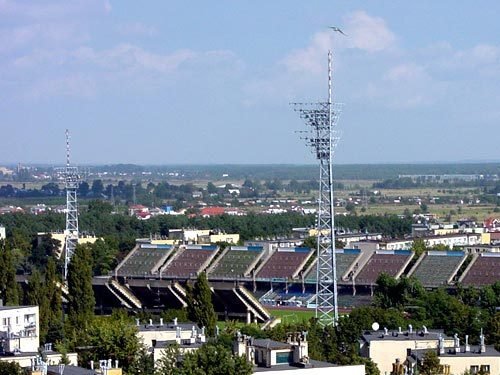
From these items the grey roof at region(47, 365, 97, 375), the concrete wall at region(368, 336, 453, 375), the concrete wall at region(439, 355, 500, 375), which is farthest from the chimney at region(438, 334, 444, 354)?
the grey roof at region(47, 365, 97, 375)

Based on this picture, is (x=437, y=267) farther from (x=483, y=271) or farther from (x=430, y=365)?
(x=430, y=365)

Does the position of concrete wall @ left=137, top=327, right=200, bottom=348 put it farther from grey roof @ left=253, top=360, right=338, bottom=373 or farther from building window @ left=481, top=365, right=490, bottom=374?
grey roof @ left=253, top=360, right=338, bottom=373

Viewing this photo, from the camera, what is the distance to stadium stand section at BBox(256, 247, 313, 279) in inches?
3383

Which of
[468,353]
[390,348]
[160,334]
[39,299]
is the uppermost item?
[468,353]

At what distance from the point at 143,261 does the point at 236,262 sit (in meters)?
6.10

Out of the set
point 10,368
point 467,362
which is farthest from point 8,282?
→ point 467,362

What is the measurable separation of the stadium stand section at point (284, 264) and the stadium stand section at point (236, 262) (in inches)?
32.6

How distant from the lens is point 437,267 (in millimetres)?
80875

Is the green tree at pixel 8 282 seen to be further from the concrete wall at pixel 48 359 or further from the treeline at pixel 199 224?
the treeline at pixel 199 224

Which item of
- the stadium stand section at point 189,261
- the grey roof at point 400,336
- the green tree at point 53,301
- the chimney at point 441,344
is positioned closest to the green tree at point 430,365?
the chimney at point 441,344

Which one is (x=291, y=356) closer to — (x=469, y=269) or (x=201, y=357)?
(x=201, y=357)

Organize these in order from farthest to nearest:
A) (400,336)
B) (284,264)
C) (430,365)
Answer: (284,264) < (400,336) < (430,365)

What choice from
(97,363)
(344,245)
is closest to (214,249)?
(344,245)

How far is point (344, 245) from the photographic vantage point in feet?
328
